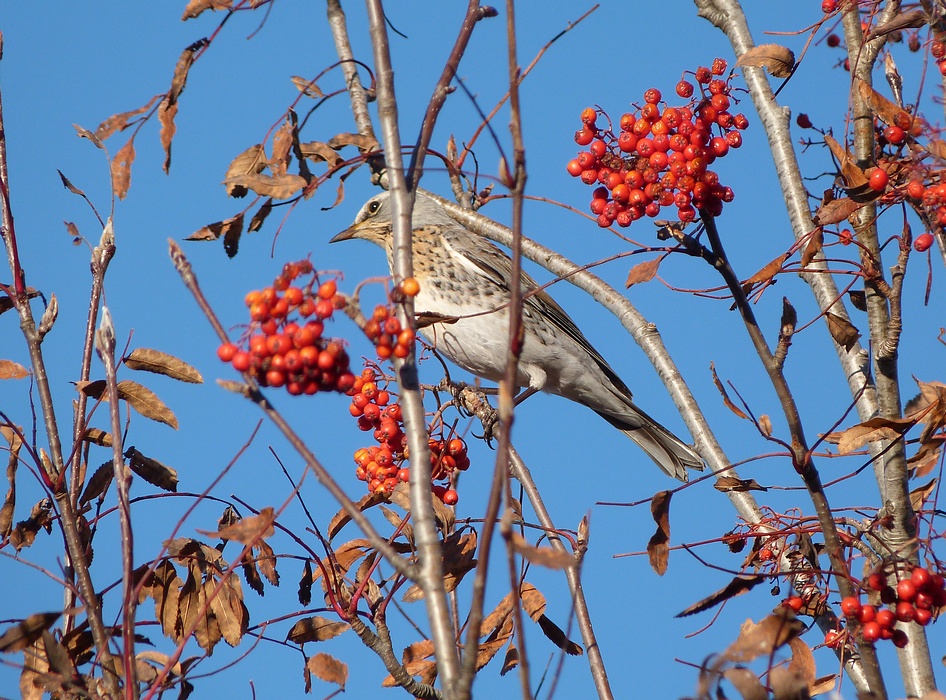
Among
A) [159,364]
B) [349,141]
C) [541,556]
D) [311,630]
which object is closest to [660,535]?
[311,630]

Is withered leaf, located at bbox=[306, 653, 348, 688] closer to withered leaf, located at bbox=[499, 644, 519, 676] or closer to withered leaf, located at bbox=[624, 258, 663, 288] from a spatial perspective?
withered leaf, located at bbox=[499, 644, 519, 676]

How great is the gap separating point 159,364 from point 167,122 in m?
0.63

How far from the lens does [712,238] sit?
7.15 feet

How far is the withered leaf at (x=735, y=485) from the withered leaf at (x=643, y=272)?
1.66 ft

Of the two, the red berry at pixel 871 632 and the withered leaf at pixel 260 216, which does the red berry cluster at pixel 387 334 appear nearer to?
the withered leaf at pixel 260 216

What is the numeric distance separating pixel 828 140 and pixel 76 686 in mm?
2022

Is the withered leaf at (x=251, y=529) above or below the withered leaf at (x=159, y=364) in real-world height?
below

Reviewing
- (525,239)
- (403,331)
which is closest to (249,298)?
(403,331)

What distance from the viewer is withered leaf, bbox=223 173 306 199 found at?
2230 mm

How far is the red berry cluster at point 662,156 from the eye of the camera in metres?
2.20

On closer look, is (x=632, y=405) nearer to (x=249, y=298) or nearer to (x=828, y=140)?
(x=828, y=140)

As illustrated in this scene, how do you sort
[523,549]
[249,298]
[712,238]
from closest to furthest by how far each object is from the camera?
[523,549], [249,298], [712,238]

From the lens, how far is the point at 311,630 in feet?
8.58

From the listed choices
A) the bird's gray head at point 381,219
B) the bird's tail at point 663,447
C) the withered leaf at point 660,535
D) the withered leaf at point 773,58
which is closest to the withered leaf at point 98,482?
the withered leaf at point 660,535
